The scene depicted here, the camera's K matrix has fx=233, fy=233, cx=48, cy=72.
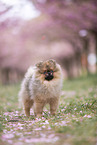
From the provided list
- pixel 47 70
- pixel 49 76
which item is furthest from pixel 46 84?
pixel 47 70

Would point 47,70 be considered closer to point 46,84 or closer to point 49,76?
point 49,76

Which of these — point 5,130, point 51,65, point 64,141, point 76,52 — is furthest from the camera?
point 76,52

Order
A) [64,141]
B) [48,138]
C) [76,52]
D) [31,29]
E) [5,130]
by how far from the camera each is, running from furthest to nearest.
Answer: [76,52] < [31,29] < [5,130] < [48,138] < [64,141]

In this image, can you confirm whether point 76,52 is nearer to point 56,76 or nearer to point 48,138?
point 56,76

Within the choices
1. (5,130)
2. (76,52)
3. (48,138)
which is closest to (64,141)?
(48,138)

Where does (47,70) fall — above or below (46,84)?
above

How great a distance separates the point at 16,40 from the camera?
91.1 ft

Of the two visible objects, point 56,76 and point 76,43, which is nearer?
point 56,76

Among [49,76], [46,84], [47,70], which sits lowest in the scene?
[46,84]

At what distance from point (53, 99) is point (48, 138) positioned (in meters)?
2.34

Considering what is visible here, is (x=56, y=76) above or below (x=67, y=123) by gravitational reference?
above

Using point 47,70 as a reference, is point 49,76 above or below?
below

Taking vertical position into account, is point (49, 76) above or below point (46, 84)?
above

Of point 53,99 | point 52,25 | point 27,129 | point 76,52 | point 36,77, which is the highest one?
point 52,25
